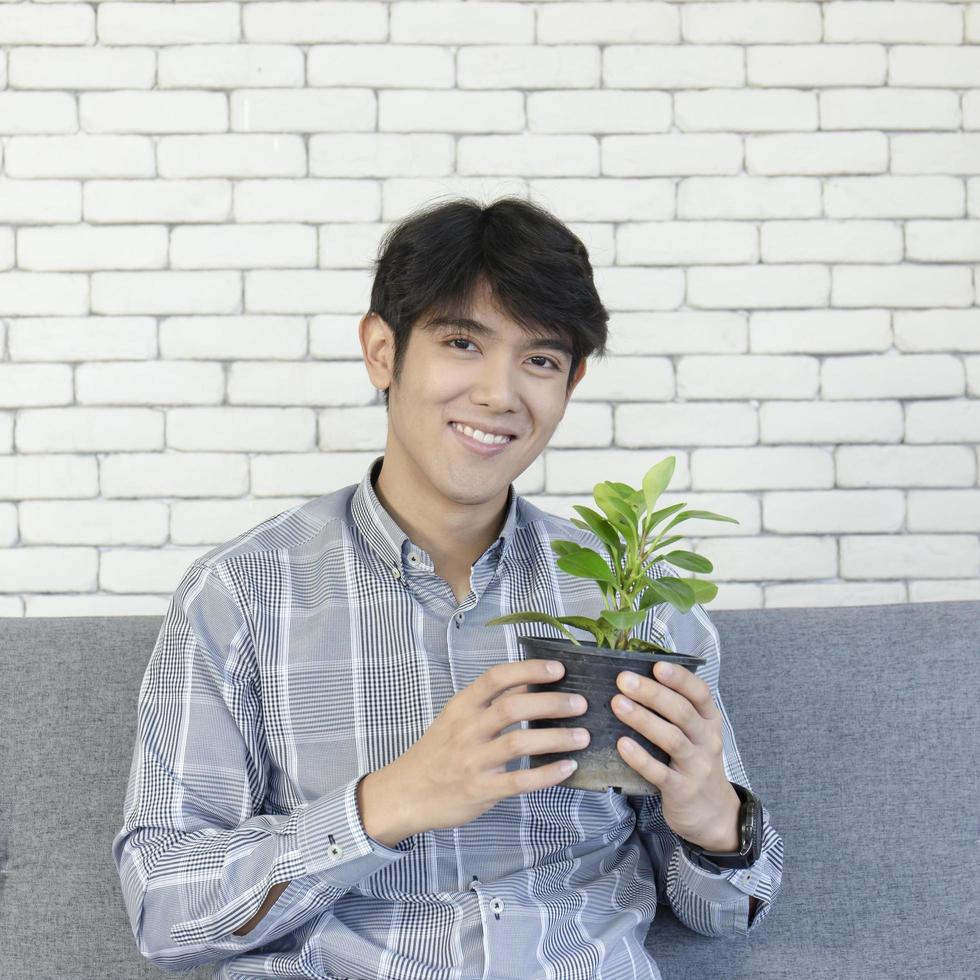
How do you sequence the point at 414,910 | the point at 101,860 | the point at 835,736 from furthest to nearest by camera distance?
the point at 835,736 < the point at 101,860 < the point at 414,910

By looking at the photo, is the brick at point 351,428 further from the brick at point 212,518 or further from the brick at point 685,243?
the brick at point 685,243

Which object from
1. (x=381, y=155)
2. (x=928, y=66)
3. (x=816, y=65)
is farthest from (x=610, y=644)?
(x=928, y=66)

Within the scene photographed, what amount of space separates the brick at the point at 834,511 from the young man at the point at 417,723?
0.77 m

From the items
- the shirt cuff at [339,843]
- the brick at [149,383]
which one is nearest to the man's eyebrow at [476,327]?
the shirt cuff at [339,843]

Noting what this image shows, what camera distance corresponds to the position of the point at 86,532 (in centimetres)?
226

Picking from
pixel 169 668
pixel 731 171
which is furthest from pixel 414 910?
pixel 731 171

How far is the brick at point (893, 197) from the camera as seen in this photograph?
2.34 meters

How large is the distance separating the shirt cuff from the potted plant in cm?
21

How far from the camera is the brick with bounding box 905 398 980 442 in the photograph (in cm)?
236

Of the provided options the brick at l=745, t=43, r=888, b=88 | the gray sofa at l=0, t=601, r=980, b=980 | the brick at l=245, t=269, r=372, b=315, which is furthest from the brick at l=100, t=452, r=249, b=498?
the brick at l=745, t=43, r=888, b=88

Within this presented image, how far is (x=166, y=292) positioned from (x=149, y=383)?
0.61 ft

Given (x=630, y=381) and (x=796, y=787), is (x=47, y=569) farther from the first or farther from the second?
(x=796, y=787)

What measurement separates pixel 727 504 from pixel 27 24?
171cm

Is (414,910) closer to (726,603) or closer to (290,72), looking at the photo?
(726,603)
